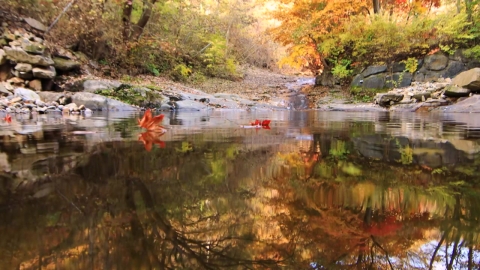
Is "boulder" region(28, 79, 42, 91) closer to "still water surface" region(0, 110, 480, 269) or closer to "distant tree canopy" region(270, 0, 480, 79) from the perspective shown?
"still water surface" region(0, 110, 480, 269)

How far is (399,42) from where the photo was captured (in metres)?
16.1

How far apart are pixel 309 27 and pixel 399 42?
4.33 metres

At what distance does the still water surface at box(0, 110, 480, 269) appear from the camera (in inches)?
45.4

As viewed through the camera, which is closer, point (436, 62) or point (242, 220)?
point (242, 220)

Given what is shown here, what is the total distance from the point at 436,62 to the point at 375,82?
2711 millimetres

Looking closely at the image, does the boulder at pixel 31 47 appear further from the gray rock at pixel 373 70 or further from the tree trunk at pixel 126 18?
the gray rock at pixel 373 70

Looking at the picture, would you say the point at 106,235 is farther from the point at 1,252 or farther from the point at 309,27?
the point at 309,27

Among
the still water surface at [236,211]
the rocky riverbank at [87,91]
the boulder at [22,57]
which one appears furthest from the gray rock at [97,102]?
the still water surface at [236,211]

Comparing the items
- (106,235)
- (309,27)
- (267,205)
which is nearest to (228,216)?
(267,205)

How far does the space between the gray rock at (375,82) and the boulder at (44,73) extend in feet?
45.1

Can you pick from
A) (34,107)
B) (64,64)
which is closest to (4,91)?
(34,107)

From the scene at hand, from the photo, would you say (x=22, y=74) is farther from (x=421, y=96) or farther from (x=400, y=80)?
(x=400, y=80)

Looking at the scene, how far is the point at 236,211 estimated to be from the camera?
1597mm

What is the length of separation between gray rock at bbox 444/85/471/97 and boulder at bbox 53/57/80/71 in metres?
14.2
